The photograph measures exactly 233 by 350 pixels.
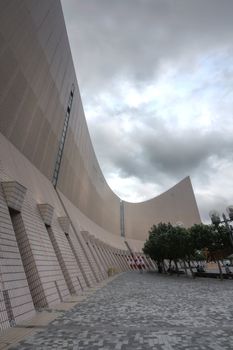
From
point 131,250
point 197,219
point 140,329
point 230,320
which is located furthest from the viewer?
point 197,219

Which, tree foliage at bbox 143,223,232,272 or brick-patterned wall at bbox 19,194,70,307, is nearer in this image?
brick-patterned wall at bbox 19,194,70,307

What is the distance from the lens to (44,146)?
17594 mm

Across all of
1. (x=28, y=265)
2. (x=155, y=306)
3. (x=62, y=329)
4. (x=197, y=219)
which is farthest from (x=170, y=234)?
(x=197, y=219)

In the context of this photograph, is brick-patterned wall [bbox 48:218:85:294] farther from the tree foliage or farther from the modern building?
the tree foliage

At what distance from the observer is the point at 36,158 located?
16703 millimetres

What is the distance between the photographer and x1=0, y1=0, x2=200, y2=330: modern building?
26.7ft

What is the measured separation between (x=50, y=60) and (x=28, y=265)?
13072 millimetres

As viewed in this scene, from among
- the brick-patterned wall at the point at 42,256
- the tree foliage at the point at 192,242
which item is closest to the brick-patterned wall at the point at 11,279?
the brick-patterned wall at the point at 42,256

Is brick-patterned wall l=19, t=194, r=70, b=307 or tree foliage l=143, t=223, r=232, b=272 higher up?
brick-patterned wall l=19, t=194, r=70, b=307

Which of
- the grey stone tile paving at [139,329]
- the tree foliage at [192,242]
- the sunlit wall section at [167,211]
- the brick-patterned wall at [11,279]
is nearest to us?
the grey stone tile paving at [139,329]

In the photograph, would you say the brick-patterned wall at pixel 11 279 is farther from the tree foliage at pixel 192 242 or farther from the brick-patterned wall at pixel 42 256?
the tree foliage at pixel 192 242

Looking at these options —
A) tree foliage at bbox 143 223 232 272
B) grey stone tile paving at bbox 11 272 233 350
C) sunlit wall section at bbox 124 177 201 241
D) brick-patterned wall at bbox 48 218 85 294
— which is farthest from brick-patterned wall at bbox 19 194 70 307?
sunlit wall section at bbox 124 177 201 241

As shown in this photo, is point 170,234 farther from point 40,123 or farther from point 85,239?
point 40,123

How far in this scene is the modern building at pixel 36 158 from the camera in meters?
8.15
